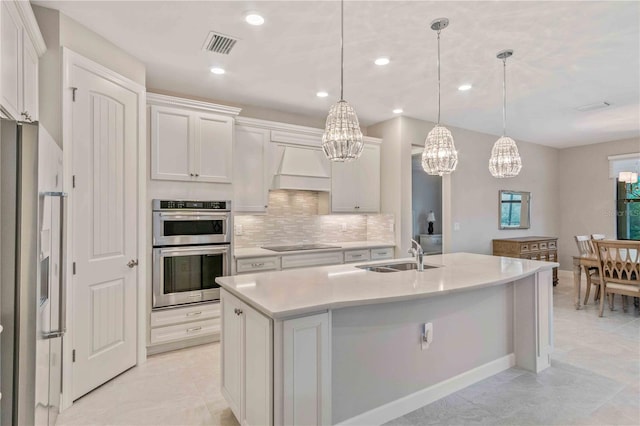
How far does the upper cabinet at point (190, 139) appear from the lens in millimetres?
3373

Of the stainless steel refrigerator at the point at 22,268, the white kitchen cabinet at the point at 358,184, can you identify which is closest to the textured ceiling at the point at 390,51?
the white kitchen cabinet at the point at 358,184

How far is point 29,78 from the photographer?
2135 millimetres

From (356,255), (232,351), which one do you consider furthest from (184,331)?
(356,255)

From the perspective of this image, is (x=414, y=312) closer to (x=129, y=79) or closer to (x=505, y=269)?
(x=505, y=269)

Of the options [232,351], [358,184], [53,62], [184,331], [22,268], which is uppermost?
[53,62]

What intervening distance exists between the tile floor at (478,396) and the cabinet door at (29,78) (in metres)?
1.96

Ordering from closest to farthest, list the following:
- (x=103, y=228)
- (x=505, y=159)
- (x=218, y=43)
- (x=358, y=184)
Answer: (x=103, y=228), (x=218, y=43), (x=505, y=159), (x=358, y=184)

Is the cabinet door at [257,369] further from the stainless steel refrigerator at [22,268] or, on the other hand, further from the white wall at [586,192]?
the white wall at [586,192]

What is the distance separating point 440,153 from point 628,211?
5963mm

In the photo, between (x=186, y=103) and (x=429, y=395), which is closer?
(x=429, y=395)

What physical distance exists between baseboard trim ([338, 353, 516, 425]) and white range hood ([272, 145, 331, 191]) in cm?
267

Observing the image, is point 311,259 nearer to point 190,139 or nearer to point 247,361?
point 190,139

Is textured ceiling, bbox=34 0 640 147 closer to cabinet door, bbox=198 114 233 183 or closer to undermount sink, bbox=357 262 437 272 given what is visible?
cabinet door, bbox=198 114 233 183

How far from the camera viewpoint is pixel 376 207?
513cm
